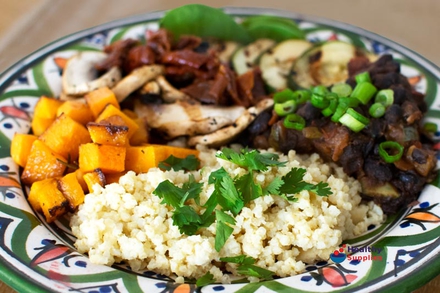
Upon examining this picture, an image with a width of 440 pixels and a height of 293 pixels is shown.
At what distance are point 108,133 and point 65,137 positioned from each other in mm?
385

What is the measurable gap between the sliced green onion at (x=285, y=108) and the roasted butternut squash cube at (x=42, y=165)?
5.16 ft

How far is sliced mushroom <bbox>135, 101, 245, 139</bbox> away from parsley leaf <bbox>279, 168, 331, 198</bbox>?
1.04m

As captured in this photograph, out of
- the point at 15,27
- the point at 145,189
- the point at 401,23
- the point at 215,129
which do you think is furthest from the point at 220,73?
the point at 401,23

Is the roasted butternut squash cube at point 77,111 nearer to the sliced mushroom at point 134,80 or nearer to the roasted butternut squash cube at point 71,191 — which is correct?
the sliced mushroom at point 134,80

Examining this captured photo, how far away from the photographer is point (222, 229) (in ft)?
8.95

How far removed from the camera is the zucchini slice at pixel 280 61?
14.2 ft

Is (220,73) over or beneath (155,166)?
over

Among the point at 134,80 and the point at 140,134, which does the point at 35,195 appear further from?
the point at 134,80

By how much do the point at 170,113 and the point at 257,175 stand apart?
45.8 inches

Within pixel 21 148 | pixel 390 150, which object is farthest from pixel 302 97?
pixel 21 148

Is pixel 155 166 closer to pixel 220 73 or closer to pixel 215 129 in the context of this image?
pixel 215 129

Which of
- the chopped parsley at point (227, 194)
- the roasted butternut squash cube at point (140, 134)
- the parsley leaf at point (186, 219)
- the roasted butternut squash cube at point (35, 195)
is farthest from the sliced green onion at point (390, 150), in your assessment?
the roasted butternut squash cube at point (35, 195)

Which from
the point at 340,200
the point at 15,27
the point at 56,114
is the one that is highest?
the point at 15,27

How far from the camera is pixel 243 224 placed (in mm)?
2805
